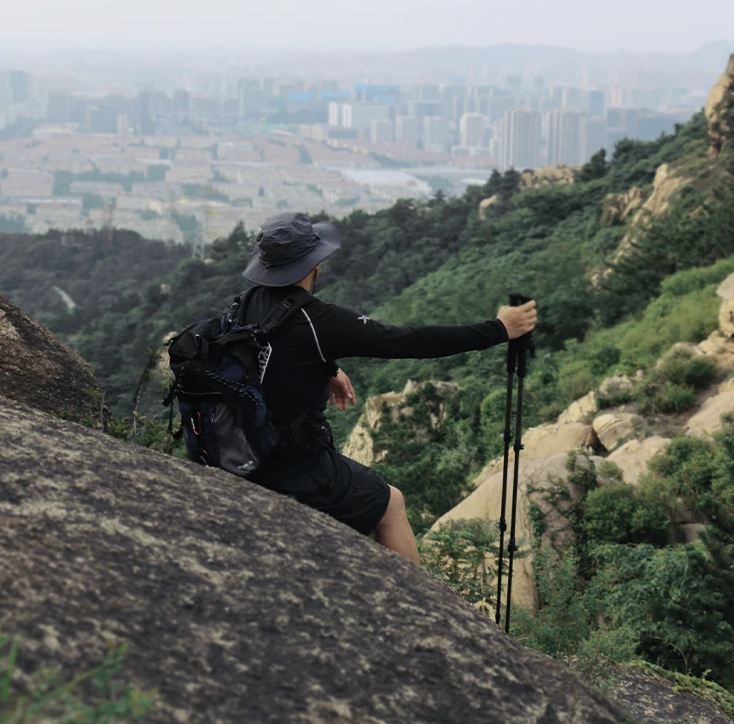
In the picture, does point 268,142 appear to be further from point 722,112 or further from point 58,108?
point 722,112

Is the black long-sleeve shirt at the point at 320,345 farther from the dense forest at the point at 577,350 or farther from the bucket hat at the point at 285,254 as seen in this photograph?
the dense forest at the point at 577,350

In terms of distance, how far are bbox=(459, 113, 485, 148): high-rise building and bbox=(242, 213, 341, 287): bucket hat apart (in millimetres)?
137401

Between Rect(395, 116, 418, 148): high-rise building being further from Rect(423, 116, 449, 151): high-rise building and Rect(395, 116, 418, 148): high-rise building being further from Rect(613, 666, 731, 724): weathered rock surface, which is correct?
Rect(613, 666, 731, 724): weathered rock surface

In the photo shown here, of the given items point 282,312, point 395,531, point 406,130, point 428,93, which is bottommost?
point 406,130

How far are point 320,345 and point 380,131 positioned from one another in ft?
478

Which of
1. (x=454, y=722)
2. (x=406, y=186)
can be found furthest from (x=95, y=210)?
(x=454, y=722)

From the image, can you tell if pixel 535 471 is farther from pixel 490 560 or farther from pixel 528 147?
pixel 528 147

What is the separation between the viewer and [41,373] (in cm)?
420

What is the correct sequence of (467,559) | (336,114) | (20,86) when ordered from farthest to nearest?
(20,86), (336,114), (467,559)

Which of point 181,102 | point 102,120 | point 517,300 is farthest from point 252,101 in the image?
point 517,300

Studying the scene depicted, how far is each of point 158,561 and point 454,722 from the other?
740mm

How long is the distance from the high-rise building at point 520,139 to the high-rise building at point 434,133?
90.7 ft

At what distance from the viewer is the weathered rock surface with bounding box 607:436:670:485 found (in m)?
7.30

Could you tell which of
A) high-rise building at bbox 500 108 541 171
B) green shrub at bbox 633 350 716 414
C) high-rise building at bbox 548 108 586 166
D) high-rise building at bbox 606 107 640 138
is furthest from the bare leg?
high-rise building at bbox 500 108 541 171
